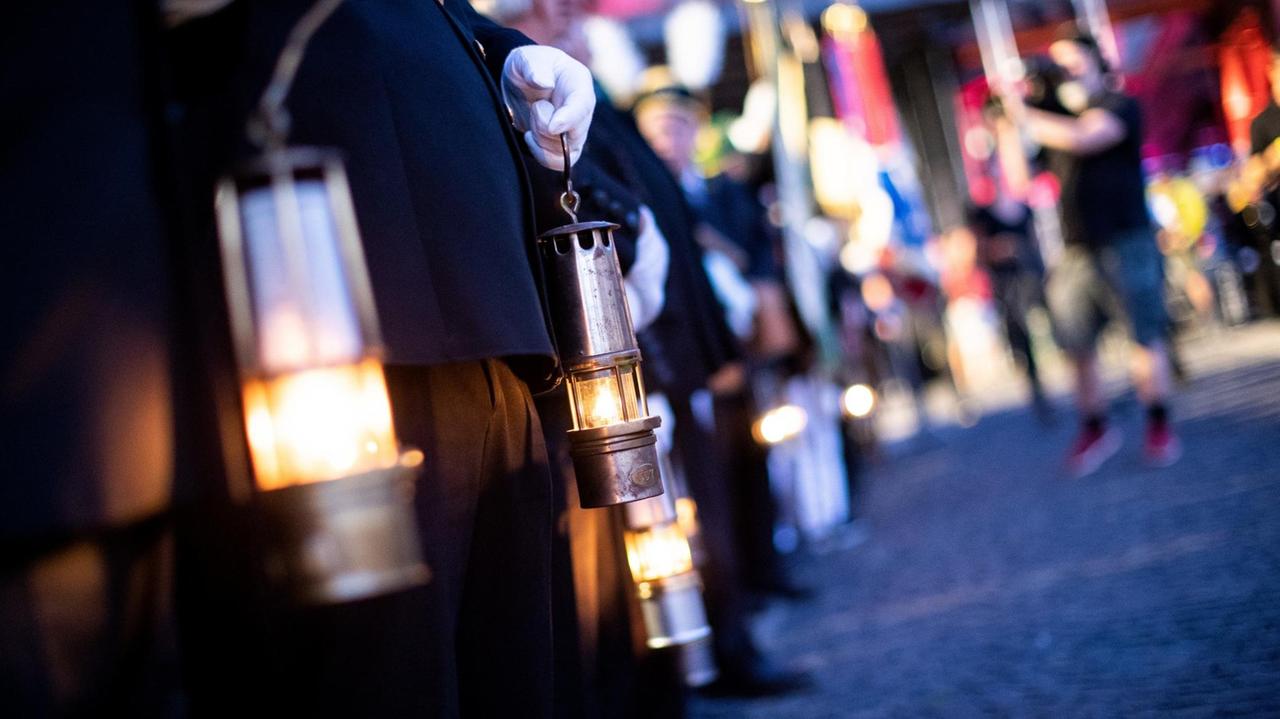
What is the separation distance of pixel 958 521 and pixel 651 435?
3.34 metres

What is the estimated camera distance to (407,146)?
105 centimetres

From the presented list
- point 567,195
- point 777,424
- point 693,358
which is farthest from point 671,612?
point 777,424

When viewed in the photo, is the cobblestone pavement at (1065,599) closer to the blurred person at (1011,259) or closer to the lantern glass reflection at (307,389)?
the lantern glass reflection at (307,389)

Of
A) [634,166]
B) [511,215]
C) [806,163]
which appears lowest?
[511,215]

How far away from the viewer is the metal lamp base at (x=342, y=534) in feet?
2.54

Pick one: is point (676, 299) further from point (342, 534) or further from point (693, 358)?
point (342, 534)

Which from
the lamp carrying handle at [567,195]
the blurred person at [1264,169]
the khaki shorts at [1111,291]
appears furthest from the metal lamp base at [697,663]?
the blurred person at [1264,169]

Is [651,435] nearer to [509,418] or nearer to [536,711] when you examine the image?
[509,418]

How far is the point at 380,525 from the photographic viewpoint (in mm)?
778

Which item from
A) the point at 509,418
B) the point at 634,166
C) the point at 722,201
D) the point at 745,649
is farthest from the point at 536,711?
the point at 722,201

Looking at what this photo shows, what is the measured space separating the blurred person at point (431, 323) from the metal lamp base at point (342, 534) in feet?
0.44

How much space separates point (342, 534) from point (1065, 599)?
91.7 inches

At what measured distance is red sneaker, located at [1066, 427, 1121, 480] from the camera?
15.3ft

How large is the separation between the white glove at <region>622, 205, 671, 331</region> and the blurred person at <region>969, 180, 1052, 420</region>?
5986 millimetres
